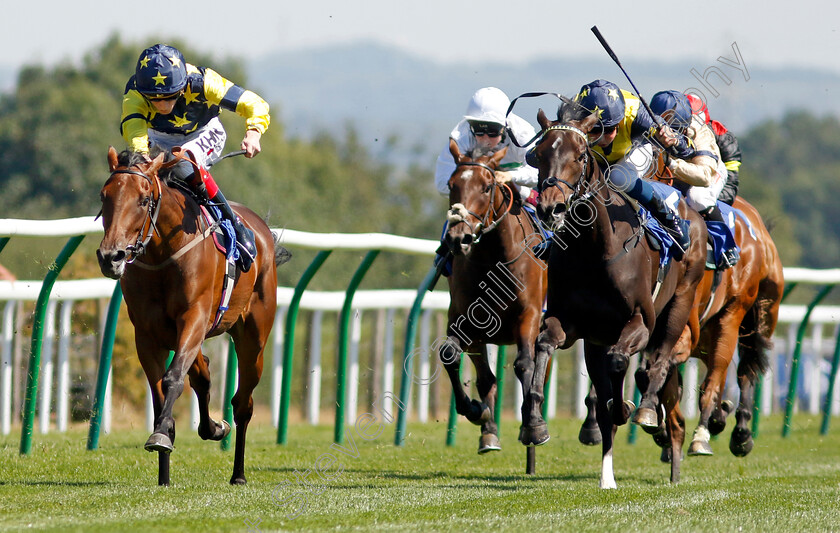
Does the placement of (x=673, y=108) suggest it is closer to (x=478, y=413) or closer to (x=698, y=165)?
(x=698, y=165)

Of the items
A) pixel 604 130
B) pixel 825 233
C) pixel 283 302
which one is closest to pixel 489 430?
pixel 604 130

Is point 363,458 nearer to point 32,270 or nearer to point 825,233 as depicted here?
point 32,270

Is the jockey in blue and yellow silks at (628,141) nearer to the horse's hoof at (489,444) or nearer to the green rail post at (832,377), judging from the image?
the horse's hoof at (489,444)

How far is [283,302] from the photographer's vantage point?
9.19 meters

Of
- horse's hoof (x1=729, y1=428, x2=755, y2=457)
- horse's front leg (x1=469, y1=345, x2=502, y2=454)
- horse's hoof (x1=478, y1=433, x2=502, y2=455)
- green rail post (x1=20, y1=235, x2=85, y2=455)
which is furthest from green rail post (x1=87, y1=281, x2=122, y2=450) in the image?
horse's hoof (x1=729, y1=428, x2=755, y2=457)

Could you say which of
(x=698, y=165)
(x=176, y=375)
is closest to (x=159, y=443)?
(x=176, y=375)

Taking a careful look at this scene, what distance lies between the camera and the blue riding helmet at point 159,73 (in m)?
6.39

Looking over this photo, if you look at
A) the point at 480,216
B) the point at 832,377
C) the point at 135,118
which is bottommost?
the point at 832,377

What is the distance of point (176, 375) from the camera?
19.5ft

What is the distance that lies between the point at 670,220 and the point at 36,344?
383cm

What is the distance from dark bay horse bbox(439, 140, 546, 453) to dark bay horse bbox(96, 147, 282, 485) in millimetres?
1233

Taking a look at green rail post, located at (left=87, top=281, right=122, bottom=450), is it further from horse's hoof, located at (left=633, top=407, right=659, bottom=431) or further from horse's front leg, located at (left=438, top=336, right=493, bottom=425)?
horse's hoof, located at (left=633, top=407, right=659, bottom=431)

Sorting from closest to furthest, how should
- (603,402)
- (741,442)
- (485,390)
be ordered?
(603,402), (485,390), (741,442)

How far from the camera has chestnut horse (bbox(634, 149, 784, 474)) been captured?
25.5 feet
